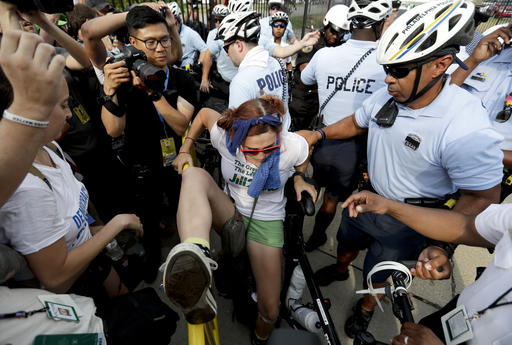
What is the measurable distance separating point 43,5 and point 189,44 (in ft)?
14.3

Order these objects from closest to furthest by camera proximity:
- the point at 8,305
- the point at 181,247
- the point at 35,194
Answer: the point at 8,305, the point at 35,194, the point at 181,247

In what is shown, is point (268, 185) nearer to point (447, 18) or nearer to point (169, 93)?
point (169, 93)

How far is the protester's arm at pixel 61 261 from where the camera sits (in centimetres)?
121

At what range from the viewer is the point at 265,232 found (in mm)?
2205

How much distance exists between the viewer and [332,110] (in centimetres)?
296

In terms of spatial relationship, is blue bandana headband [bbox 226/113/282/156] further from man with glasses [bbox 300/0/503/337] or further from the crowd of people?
man with glasses [bbox 300/0/503/337]

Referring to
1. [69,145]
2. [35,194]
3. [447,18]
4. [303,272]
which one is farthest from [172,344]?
[447,18]

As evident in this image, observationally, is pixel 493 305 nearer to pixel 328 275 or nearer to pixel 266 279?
pixel 266 279

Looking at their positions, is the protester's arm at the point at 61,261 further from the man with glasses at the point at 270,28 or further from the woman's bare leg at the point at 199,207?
the man with glasses at the point at 270,28

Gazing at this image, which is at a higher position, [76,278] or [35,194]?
[35,194]

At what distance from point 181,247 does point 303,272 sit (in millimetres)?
1134

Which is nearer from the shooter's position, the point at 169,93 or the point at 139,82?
the point at 139,82

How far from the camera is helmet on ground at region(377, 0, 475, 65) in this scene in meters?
1.67

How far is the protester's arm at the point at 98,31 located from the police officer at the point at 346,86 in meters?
2.06
